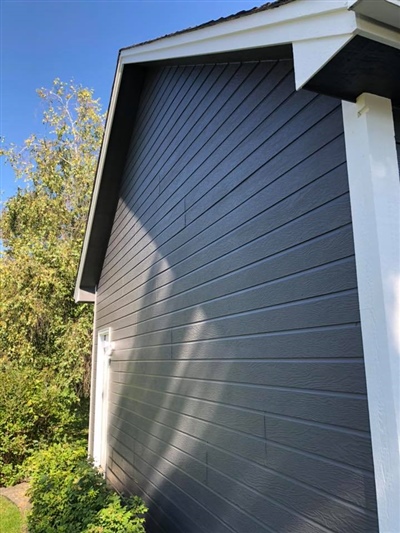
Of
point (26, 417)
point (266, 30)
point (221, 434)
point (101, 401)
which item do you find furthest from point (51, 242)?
point (266, 30)

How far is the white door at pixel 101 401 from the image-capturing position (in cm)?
629

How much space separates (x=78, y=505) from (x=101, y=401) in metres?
3.32

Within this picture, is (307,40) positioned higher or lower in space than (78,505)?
higher

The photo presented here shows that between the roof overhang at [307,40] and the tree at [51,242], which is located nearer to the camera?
the roof overhang at [307,40]

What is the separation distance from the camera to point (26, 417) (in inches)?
305

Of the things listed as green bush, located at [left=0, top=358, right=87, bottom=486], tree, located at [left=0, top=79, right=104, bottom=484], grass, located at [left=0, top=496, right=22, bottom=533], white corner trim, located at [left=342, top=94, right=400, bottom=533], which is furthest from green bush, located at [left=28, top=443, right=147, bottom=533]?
tree, located at [left=0, top=79, right=104, bottom=484]

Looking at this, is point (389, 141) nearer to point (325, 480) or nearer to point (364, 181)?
point (364, 181)

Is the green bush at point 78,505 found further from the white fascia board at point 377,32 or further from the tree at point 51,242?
the tree at point 51,242

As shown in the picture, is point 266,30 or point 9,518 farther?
point 9,518

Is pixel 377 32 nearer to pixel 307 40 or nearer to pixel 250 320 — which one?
pixel 307 40

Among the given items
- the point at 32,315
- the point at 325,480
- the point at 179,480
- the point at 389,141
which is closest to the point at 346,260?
the point at 389,141

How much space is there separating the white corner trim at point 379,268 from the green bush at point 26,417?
7.28 meters

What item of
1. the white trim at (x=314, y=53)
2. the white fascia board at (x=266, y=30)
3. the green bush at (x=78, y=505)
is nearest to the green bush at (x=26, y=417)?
the green bush at (x=78, y=505)

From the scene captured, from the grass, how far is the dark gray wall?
184cm
